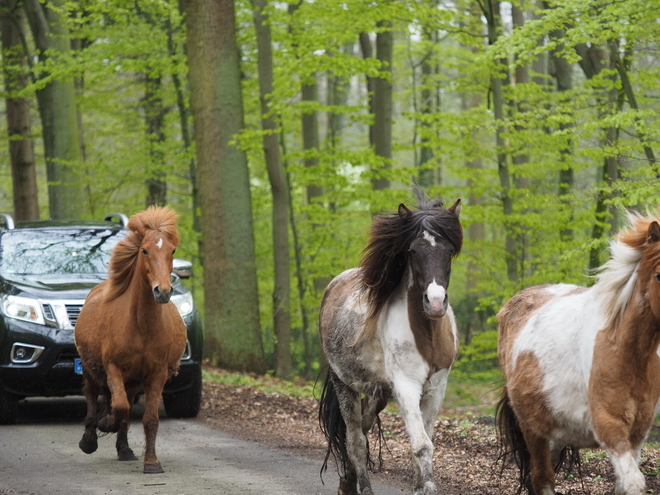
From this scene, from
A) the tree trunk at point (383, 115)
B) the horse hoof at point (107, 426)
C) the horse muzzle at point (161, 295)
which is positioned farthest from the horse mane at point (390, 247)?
the tree trunk at point (383, 115)

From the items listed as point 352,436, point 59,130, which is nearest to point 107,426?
point 352,436

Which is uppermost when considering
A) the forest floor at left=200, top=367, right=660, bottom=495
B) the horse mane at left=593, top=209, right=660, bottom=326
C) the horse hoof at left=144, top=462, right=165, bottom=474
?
the horse mane at left=593, top=209, right=660, bottom=326

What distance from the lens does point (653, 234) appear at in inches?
165

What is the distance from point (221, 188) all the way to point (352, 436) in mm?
8757

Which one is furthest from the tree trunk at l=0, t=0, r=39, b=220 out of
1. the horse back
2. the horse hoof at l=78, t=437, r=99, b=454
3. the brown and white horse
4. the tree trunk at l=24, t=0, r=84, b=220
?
the brown and white horse

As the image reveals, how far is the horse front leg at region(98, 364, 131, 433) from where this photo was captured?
6.66 meters

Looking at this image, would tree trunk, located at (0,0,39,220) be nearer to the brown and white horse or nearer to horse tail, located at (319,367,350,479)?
horse tail, located at (319,367,350,479)

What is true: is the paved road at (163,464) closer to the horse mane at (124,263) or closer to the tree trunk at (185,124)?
the horse mane at (124,263)

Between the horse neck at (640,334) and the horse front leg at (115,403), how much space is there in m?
4.13

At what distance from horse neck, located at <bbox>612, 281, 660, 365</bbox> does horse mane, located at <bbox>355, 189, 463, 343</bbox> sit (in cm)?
132

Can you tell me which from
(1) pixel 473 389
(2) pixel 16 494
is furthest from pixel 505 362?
(1) pixel 473 389

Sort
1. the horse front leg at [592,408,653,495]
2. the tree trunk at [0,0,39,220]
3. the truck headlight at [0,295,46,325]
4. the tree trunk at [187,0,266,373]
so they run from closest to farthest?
the horse front leg at [592,408,653,495] → the truck headlight at [0,295,46,325] → the tree trunk at [187,0,266,373] → the tree trunk at [0,0,39,220]

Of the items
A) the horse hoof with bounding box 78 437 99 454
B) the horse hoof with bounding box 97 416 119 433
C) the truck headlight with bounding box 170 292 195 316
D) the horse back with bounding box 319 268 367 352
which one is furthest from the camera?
the truck headlight with bounding box 170 292 195 316

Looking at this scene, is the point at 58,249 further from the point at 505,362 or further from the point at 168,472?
the point at 505,362
